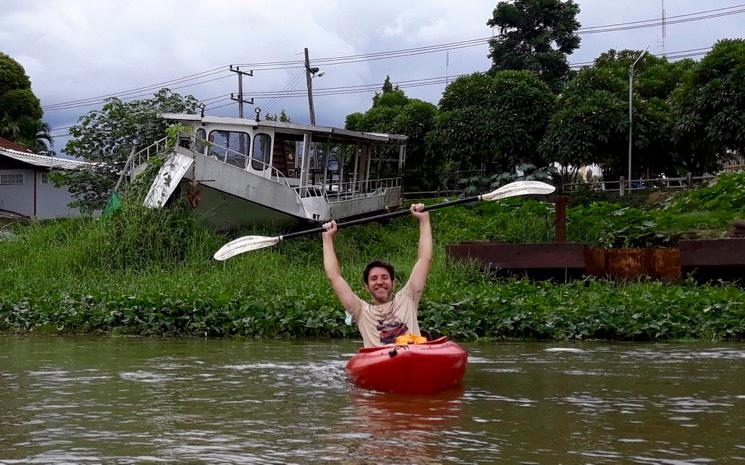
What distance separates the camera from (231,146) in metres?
25.5

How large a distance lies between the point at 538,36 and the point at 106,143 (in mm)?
25307

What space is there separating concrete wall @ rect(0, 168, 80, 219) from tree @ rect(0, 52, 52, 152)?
11.0m

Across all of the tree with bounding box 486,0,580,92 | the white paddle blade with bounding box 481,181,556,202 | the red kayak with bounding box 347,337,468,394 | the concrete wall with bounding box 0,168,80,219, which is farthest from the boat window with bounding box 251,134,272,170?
the tree with bounding box 486,0,580,92

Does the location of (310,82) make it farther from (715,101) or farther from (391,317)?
(391,317)

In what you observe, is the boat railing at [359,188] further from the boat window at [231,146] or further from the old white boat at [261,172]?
the boat window at [231,146]

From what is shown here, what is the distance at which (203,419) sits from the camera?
8.13 m

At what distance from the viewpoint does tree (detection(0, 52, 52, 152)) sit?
49.5 m

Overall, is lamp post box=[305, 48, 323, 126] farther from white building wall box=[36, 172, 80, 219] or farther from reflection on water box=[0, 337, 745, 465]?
reflection on water box=[0, 337, 745, 465]

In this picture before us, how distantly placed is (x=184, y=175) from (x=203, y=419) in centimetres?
1480

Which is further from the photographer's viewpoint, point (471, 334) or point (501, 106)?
point (501, 106)

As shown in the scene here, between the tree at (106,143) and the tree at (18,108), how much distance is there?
2298 centimetres

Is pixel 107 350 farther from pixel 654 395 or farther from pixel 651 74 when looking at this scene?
pixel 651 74

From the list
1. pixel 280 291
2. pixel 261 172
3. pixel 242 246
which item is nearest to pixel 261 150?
pixel 261 172

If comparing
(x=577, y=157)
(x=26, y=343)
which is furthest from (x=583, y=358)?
(x=577, y=157)
